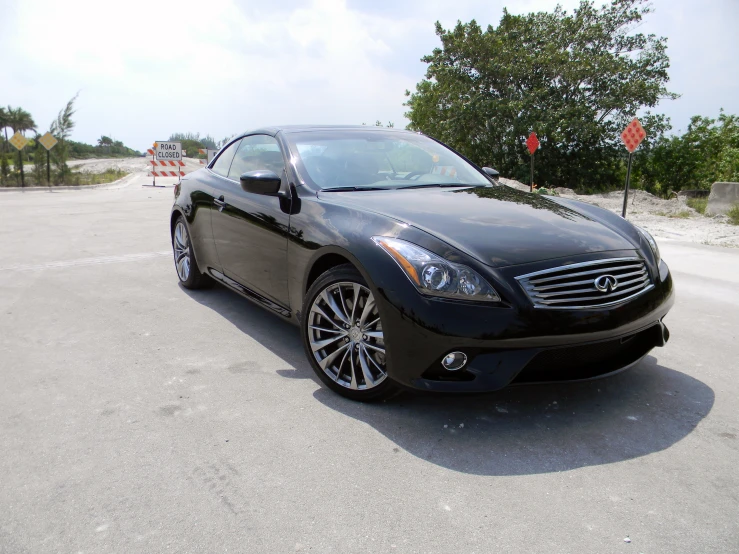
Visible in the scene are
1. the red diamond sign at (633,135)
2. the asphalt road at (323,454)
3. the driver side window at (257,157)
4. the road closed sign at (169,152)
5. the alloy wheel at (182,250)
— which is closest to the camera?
the asphalt road at (323,454)

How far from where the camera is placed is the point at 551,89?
2775 cm

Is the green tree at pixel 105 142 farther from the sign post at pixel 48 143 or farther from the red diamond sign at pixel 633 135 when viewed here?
the red diamond sign at pixel 633 135

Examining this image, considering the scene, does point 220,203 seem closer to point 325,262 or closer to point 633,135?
point 325,262

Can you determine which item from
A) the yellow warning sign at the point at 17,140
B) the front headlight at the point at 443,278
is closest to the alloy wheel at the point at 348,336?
the front headlight at the point at 443,278

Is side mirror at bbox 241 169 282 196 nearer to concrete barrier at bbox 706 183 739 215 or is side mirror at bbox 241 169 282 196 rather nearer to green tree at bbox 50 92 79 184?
concrete barrier at bbox 706 183 739 215

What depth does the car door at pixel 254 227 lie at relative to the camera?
3967 millimetres

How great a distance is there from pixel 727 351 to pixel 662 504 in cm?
225

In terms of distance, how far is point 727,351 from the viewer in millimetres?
4207

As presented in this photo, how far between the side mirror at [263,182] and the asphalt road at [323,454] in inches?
41.3

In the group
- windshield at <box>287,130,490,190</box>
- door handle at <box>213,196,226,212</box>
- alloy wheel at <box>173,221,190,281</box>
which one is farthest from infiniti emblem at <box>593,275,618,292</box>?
alloy wheel at <box>173,221,190,281</box>

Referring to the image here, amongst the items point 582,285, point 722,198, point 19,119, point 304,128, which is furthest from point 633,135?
point 19,119

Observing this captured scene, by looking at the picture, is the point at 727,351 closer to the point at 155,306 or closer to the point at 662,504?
the point at 662,504

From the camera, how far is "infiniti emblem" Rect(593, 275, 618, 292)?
9.76 ft

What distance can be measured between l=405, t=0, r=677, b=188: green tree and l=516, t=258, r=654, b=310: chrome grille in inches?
987
